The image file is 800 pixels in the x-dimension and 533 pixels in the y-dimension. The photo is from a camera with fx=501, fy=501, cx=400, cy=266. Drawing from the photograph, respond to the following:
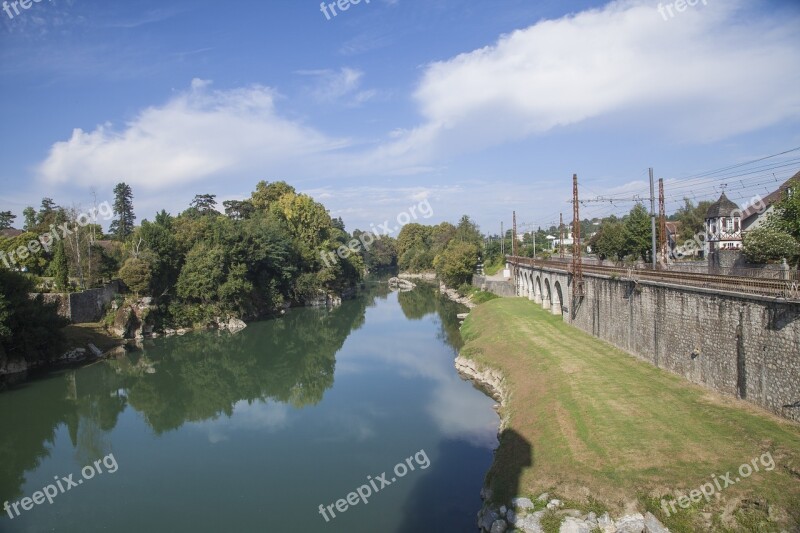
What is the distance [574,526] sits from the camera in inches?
452

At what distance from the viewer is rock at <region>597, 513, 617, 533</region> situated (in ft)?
37.1

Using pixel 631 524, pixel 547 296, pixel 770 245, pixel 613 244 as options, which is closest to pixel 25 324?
pixel 631 524

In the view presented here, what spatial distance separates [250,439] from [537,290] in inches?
1215

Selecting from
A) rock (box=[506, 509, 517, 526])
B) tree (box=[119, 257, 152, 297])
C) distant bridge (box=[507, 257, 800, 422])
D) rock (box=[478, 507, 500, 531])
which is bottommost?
rock (box=[478, 507, 500, 531])

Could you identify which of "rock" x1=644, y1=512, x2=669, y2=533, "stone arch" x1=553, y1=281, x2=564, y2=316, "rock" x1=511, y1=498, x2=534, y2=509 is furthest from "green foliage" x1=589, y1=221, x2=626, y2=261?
"rock" x1=644, y1=512, x2=669, y2=533

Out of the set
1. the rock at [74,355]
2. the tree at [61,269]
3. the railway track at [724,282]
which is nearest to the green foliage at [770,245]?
the railway track at [724,282]

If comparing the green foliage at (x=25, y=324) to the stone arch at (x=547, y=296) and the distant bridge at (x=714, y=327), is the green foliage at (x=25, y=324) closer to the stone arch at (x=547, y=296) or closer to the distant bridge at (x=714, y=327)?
the distant bridge at (x=714, y=327)

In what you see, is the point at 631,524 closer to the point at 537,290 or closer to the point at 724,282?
the point at 724,282

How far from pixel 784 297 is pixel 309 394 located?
73.0ft

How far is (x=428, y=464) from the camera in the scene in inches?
696
